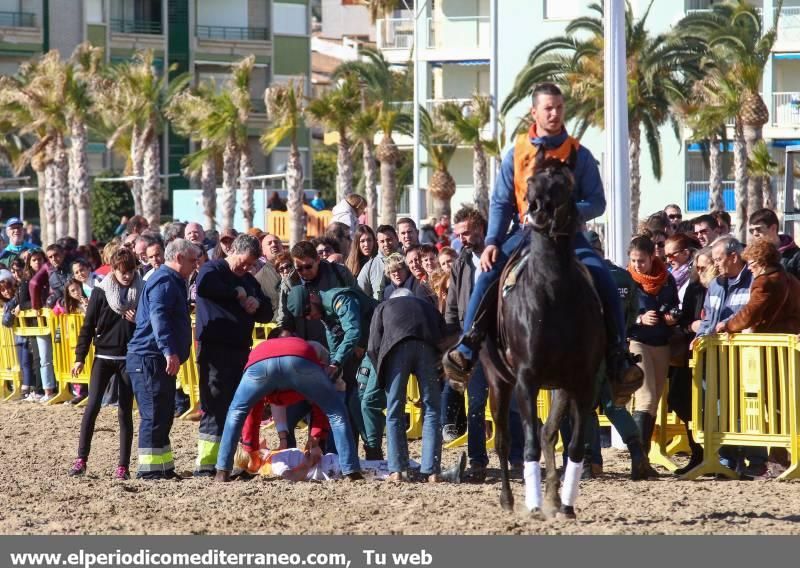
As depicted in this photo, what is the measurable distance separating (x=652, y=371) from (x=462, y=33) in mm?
45357

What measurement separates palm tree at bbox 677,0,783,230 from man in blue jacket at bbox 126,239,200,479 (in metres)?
30.2

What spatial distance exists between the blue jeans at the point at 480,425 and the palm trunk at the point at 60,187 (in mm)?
40399

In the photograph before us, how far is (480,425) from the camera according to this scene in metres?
12.1

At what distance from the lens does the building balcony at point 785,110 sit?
5300 centimetres

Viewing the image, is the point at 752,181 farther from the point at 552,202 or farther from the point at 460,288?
the point at 552,202

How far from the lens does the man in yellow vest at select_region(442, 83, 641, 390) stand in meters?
9.62

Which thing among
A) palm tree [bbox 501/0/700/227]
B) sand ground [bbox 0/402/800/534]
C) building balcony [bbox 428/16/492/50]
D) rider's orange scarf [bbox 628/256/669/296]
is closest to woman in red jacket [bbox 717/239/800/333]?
rider's orange scarf [bbox 628/256/669/296]

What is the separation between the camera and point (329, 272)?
1316 cm

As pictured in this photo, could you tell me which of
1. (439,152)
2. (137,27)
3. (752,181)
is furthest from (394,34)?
(752,181)

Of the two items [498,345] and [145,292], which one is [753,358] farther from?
[145,292]

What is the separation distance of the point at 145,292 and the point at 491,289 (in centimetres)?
378
